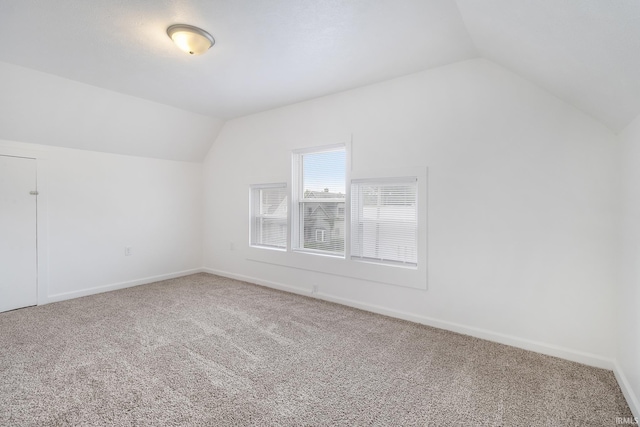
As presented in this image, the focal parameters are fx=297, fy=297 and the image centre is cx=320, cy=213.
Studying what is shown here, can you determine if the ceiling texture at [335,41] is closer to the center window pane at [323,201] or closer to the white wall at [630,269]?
the white wall at [630,269]

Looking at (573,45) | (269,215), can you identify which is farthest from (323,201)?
(573,45)

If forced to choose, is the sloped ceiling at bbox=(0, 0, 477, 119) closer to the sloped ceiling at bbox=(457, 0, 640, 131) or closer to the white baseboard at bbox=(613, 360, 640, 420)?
the sloped ceiling at bbox=(457, 0, 640, 131)

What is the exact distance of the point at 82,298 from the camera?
3955 millimetres

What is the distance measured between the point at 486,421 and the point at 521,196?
1.79 meters

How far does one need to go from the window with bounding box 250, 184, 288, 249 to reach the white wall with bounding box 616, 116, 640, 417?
11.3 feet

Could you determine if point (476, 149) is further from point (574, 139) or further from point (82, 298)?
point (82, 298)

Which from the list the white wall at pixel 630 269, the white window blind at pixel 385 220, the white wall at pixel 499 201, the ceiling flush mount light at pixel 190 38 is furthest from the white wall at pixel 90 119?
the white wall at pixel 630 269

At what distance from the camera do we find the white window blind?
3227mm

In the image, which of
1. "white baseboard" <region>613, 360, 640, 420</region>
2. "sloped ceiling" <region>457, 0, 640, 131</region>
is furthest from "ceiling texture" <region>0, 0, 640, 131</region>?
"white baseboard" <region>613, 360, 640, 420</region>

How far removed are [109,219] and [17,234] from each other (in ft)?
3.17

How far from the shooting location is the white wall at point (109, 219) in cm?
379

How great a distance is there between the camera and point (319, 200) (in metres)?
3.99

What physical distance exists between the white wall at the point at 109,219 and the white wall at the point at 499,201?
3.00 metres

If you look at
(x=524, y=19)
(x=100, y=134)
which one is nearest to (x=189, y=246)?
(x=100, y=134)
